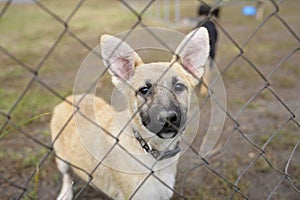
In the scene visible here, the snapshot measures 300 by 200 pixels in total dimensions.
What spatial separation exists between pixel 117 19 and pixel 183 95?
8.77 meters

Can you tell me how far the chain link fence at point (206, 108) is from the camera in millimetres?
1949

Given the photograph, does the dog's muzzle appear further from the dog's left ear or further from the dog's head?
the dog's left ear

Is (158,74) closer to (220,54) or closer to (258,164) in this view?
(258,164)

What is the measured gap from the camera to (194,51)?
1.89 metres

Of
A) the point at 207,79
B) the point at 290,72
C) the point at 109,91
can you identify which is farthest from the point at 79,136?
the point at 290,72

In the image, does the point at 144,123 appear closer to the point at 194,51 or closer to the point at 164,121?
the point at 164,121

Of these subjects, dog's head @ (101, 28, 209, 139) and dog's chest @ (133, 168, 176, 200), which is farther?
dog's chest @ (133, 168, 176, 200)

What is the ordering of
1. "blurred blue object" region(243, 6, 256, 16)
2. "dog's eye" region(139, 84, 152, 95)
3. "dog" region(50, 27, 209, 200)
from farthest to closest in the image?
"blurred blue object" region(243, 6, 256, 16), "dog's eye" region(139, 84, 152, 95), "dog" region(50, 27, 209, 200)

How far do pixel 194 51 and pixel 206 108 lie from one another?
7.51ft

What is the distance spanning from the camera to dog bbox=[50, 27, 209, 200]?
1782mm

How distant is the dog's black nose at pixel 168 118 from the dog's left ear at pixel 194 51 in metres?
0.29

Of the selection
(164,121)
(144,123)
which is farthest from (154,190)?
(164,121)

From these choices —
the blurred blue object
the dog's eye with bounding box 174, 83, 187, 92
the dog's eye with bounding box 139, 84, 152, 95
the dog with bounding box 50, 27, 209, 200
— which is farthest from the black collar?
the blurred blue object

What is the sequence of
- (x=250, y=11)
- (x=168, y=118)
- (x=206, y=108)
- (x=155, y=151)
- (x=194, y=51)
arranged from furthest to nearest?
(x=250, y=11)
(x=206, y=108)
(x=155, y=151)
(x=194, y=51)
(x=168, y=118)
